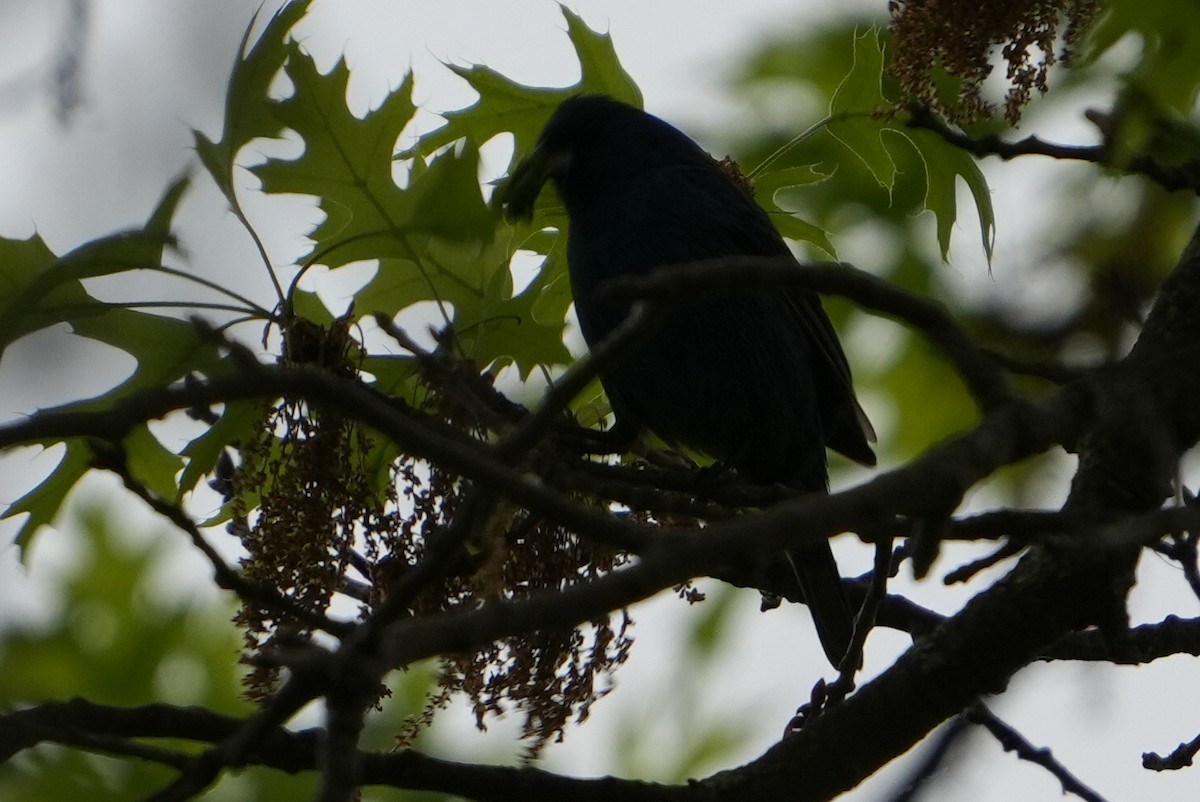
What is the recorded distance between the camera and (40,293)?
10.9ft

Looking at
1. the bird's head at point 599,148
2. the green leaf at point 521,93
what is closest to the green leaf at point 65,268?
the green leaf at point 521,93

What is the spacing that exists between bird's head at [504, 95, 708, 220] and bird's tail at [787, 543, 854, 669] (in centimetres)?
152

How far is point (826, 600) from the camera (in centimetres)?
495

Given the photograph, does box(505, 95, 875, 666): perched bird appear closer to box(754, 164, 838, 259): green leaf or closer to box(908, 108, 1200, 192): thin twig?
box(754, 164, 838, 259): green leaf

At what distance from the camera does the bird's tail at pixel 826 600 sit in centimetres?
493

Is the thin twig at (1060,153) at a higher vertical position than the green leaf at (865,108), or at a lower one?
lower

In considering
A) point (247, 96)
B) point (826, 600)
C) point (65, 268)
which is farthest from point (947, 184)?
point (65, 268)

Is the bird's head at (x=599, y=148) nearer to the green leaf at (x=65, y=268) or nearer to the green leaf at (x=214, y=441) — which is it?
the green leaf at (x=214, y=441)

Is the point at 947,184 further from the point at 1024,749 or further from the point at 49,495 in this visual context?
the point at 49,495

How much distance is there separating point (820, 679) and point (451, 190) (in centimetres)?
163

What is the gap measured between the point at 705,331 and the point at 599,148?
3.05 ft

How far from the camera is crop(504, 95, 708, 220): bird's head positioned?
520cm

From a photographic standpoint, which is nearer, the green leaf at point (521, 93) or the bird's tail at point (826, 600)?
the green leaf at point (521, 93)

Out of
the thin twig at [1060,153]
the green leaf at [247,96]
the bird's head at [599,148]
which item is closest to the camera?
the thin twig at [1060,153]
